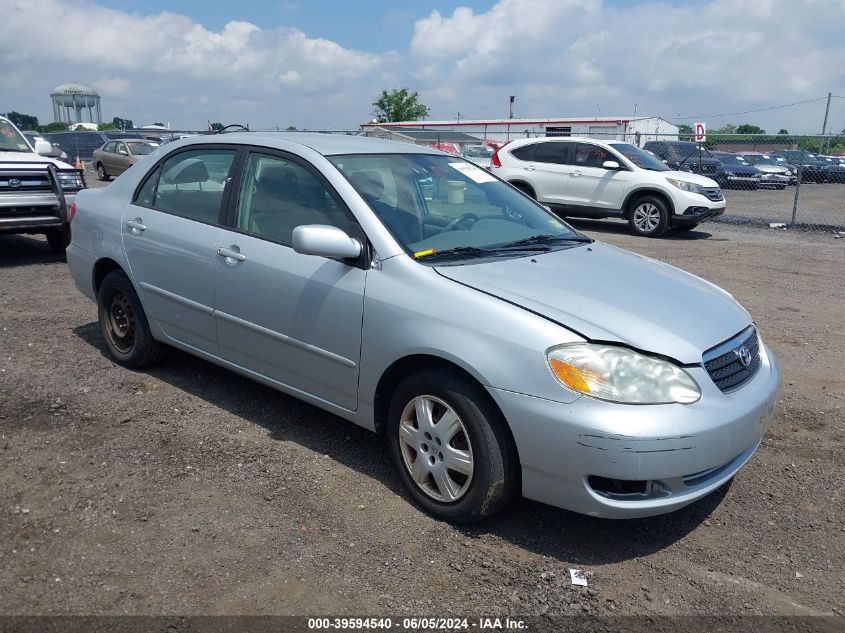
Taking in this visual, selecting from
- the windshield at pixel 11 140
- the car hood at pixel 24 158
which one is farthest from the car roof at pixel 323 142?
the windshield at pixel 11 140

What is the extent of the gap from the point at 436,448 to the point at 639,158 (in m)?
11.9

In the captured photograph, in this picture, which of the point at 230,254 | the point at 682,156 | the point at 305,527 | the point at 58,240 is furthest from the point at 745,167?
the point at 305,527

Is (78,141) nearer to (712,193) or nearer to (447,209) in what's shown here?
(712,193)

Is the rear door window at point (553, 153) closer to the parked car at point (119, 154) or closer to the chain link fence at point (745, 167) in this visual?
the chain link fence at point (745, 167)

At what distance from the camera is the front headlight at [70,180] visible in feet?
30.7

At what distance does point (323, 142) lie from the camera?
4324mm

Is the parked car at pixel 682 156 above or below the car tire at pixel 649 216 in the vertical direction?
above

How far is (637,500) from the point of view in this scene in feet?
9.83

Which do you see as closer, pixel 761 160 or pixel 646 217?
pixel 646 217

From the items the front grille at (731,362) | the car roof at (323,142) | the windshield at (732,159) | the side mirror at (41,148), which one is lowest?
the front grille at (731,362)

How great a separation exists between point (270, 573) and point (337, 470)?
3.06ft

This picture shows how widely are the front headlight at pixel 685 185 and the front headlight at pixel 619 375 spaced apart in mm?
11140

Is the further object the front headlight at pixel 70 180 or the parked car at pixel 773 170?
the parked car at pixel 773 170

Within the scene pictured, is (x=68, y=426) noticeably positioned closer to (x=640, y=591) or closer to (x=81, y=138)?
(x=640, y=591)
